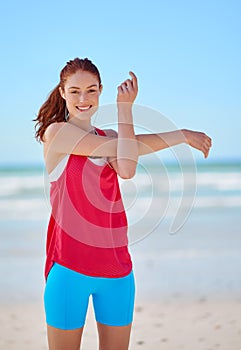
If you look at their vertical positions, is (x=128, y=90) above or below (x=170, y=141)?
above

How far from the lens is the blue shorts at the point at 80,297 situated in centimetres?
210

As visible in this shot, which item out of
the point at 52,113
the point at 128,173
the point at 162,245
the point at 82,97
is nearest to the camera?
the point at 128,173

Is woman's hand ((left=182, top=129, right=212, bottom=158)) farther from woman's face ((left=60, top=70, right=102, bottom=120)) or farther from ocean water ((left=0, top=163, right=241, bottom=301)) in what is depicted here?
woman's face ((left=60, top=70, right=102, bottom=120))

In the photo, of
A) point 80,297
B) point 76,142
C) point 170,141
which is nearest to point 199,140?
point 170,141

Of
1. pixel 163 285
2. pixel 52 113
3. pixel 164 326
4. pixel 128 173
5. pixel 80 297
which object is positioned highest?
pixel 52 113

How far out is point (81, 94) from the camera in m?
2.16

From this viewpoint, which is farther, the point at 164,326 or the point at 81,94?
the point at 164,326

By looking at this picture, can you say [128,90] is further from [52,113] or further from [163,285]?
[163,285]

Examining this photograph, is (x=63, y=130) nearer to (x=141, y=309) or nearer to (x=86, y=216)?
(x=86, y=216)

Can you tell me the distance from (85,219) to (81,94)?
442 mm

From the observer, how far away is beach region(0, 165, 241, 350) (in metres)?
3.83

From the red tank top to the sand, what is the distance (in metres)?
1.83

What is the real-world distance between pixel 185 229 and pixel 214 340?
444 centimetres

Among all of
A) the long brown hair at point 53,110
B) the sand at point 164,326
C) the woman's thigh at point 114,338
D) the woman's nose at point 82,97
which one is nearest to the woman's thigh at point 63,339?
the woman's thigh at point 114,338
